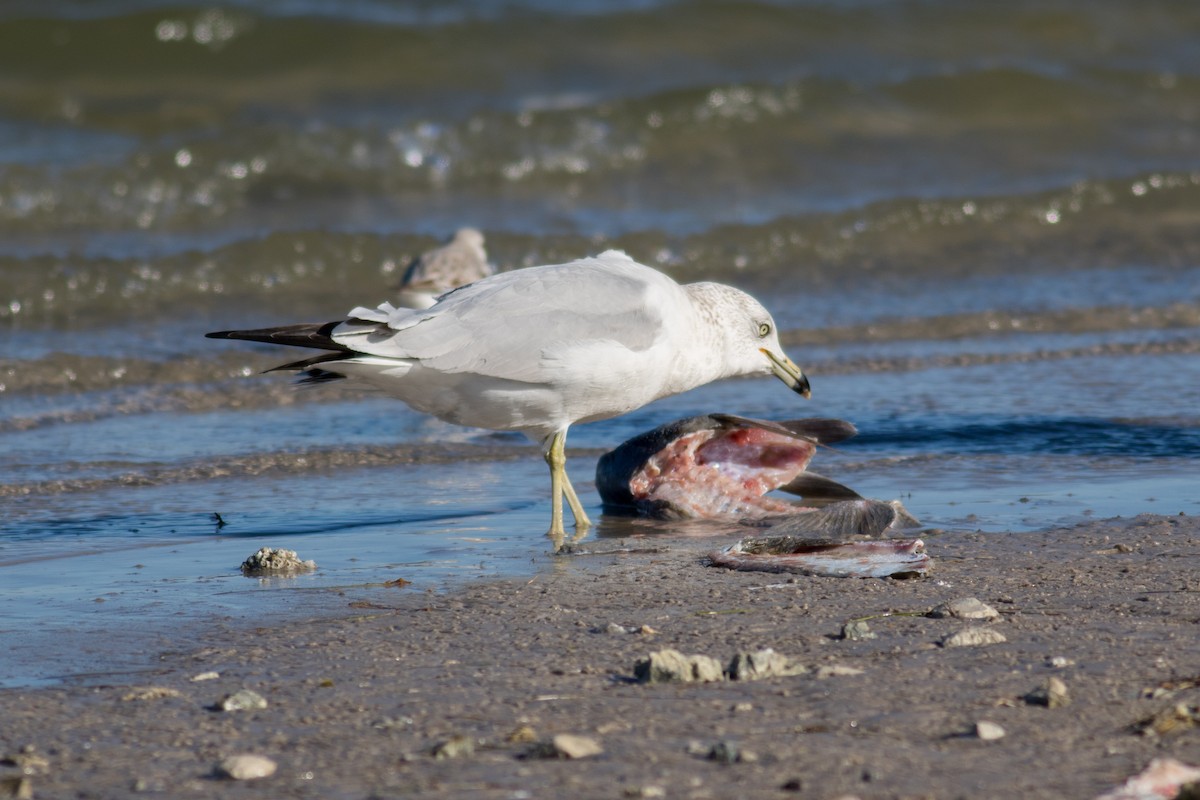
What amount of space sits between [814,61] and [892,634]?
13.3 meters

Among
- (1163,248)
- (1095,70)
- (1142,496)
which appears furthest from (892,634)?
(1095,70)

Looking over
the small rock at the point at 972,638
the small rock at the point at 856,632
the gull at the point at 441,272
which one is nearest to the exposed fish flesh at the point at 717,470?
the small rock at the point at 856,632

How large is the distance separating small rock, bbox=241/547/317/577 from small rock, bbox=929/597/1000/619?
1721mm

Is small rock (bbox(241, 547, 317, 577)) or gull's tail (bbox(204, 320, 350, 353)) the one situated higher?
gull's tail (bbox(204, 320, 350, 353))

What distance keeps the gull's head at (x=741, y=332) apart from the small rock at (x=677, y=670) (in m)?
2.15

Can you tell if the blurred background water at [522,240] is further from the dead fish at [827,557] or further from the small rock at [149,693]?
the dead fish at [827,557]

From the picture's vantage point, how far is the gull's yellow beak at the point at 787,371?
536 cm

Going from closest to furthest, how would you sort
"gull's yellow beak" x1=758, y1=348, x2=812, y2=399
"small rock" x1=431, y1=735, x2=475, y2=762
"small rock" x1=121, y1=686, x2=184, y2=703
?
1. "small rock" x1=431, y1=735, x2=475, y2=762
2. "small rock" x1=121, y1=686, x2=184, y2=703
3. "gull's yellow beak" x1=758, y1=348, x2=812, y2=399

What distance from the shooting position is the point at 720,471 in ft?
16.8

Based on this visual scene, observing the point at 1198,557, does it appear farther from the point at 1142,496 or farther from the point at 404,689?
the point at 404,689

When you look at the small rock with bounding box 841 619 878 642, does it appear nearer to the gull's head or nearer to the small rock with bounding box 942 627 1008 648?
the small rock with bounding box 942 627 1008 648

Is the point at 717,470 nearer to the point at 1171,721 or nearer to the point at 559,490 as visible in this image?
the point at 559,490

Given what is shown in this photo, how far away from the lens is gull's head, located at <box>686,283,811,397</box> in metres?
5.16

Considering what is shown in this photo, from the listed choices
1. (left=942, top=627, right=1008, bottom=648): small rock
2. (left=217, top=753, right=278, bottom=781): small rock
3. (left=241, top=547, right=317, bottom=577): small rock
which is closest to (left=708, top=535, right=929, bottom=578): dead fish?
(left=942, top=627, right=1008, bottom=648): small rock
